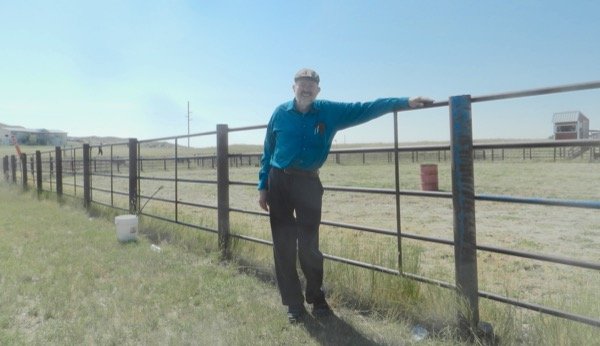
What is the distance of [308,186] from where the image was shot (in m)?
3.77

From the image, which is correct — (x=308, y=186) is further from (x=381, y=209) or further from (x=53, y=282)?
(x=381, y=209)

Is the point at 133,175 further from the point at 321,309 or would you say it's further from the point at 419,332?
the point at 419,332

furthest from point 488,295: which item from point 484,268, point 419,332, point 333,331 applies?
point 484,268

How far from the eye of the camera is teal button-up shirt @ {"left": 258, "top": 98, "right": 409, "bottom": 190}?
362 cm

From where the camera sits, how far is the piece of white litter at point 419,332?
10.9 ft

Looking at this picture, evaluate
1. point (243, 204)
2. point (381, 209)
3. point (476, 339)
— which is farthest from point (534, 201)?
point (243, 204)

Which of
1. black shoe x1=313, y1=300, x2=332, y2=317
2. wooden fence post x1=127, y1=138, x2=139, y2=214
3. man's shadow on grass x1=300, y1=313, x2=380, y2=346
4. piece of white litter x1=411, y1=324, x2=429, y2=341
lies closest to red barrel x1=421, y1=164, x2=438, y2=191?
wooden fence post x1=127, y1=138, x2=139, y2=214

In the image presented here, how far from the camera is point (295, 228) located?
3957 millimetres

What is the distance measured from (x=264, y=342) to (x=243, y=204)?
10134mm

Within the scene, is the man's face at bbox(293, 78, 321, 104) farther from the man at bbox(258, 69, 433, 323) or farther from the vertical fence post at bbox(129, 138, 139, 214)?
the vertical fence post at bbox(129, 138, 139, 214)

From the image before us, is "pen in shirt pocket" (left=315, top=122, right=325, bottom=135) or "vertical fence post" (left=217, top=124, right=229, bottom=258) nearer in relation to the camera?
"pen in shirt pocket" (left=315, top=122, right=325, bottom=135)

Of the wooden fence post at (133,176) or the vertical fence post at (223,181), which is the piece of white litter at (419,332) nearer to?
the vertical fence post at (223,181)

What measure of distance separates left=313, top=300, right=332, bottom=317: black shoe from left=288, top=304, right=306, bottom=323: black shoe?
11 cm

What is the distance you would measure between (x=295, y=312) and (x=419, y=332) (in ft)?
3.19
